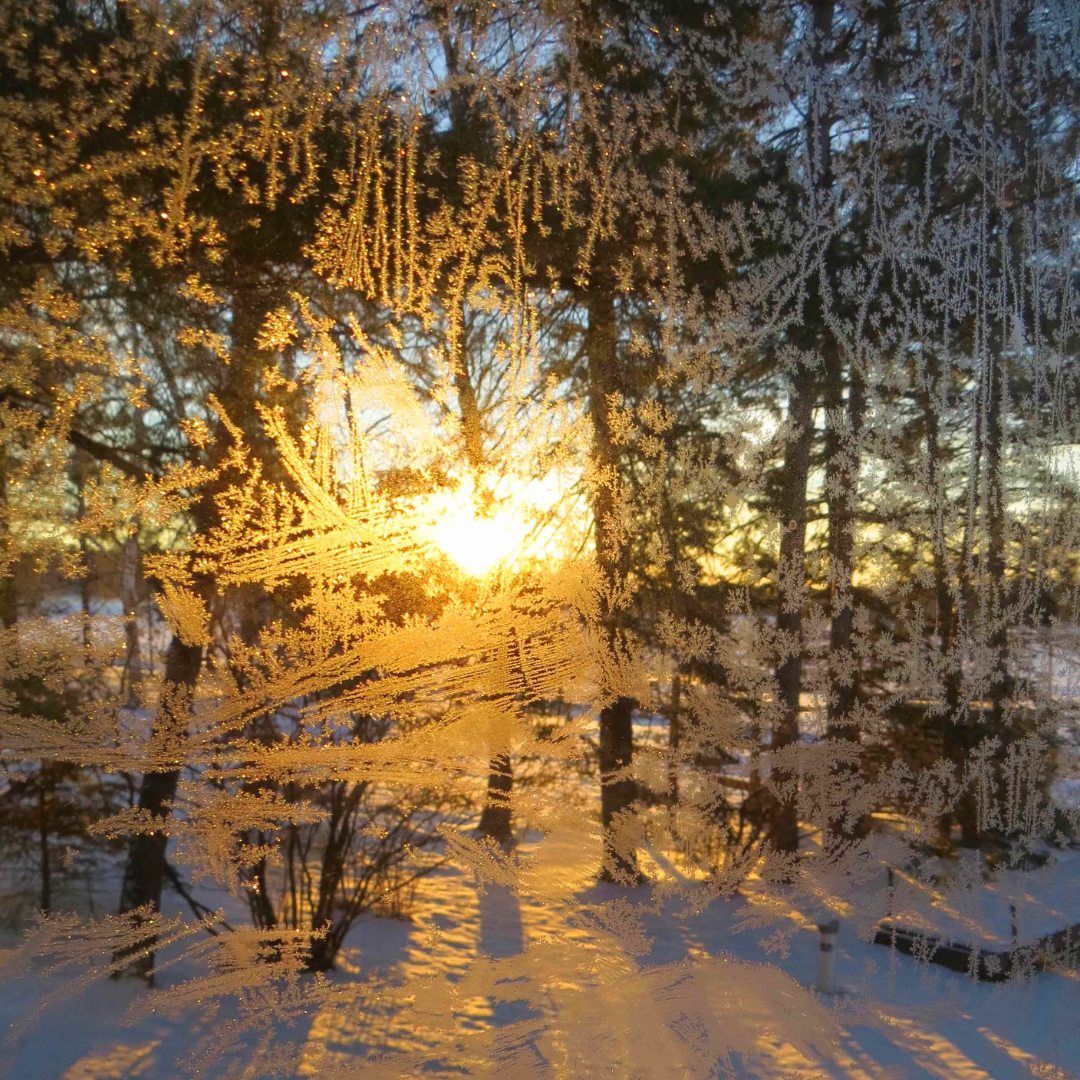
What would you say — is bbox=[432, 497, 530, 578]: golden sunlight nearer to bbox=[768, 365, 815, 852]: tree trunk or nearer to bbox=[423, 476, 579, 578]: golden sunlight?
bbox=[423, 476, 579, 578]: golden sunlight

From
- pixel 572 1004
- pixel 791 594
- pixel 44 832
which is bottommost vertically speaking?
pixel 572 1004

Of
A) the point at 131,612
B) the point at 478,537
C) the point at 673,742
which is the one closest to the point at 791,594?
the point at 673,742

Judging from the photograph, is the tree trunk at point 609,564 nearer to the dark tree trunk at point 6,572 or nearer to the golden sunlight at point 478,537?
the golden sunlight at point 478,537

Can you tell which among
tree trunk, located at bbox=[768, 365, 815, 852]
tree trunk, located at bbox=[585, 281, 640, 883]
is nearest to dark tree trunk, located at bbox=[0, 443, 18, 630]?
tree trunk, located at bbox=[585, 281, 640, 883]

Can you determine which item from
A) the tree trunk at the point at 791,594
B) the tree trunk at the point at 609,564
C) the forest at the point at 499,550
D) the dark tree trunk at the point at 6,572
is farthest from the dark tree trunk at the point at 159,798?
the tree trunk at the point at 791,594

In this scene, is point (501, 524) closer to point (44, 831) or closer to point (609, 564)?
point (609, 564)

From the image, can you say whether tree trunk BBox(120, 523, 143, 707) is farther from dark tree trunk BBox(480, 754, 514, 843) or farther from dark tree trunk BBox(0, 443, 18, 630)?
dark tree trunk BBox(480, 754, 514, 843)

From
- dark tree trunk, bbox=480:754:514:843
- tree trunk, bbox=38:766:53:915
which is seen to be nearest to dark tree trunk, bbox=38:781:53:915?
tree trunk, bbox=38:766:53:915

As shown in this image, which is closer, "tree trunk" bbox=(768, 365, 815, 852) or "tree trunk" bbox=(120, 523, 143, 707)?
"tree trunk" bbox=(120, 523, 143, 707)

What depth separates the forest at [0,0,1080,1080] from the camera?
1.66ft

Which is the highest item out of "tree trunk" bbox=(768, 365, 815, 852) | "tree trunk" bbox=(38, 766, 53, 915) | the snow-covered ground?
"tree trunk" bbox=(768, 365, 815, 852)

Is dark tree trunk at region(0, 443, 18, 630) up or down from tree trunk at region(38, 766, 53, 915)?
up

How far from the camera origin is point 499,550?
0.53m

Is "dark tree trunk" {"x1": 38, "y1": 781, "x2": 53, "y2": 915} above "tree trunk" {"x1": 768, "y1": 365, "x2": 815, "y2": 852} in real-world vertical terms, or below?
below
